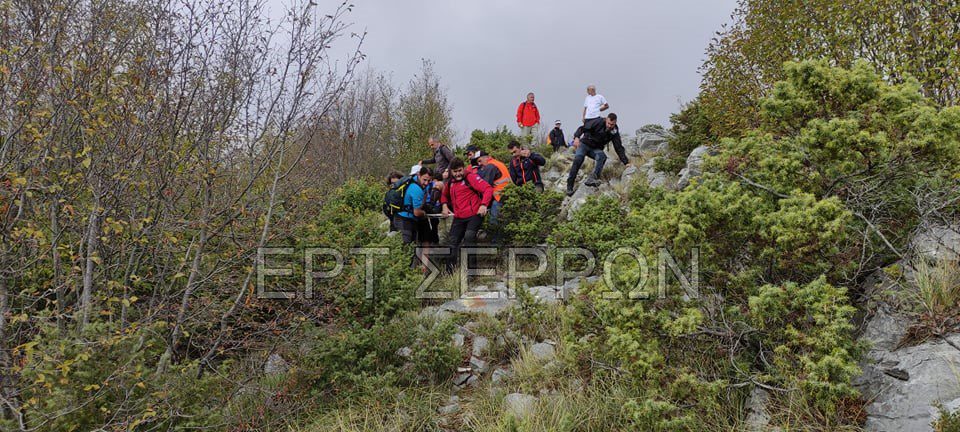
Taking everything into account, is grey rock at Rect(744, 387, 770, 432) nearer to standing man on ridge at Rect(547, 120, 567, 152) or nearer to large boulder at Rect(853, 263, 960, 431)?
large boulder at Rect(853, 263, 960, 431)

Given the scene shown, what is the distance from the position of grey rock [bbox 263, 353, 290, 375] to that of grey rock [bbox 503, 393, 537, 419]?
84.4 inches

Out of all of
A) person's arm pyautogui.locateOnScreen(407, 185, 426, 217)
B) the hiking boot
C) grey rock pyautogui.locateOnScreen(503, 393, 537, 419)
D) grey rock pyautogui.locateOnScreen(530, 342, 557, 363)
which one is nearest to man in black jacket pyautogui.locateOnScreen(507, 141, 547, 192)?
the hiking boot

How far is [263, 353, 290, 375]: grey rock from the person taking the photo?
5.08 metres

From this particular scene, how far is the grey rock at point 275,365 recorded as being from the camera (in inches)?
200

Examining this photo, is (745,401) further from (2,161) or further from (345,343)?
(2,161)

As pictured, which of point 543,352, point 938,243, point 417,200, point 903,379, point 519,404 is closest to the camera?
point 903,379

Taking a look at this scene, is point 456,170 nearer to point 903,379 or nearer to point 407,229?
point 407,229

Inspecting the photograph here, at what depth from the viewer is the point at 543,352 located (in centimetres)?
498

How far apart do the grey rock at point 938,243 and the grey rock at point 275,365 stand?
16.6 feet

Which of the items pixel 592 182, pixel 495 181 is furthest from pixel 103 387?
pixel 592 182

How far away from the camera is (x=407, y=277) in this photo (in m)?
6.29

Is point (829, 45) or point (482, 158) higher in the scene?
point (829, 45)

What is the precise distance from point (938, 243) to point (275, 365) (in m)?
5.37

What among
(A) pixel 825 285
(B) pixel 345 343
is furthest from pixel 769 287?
(B) pixel 345 343
